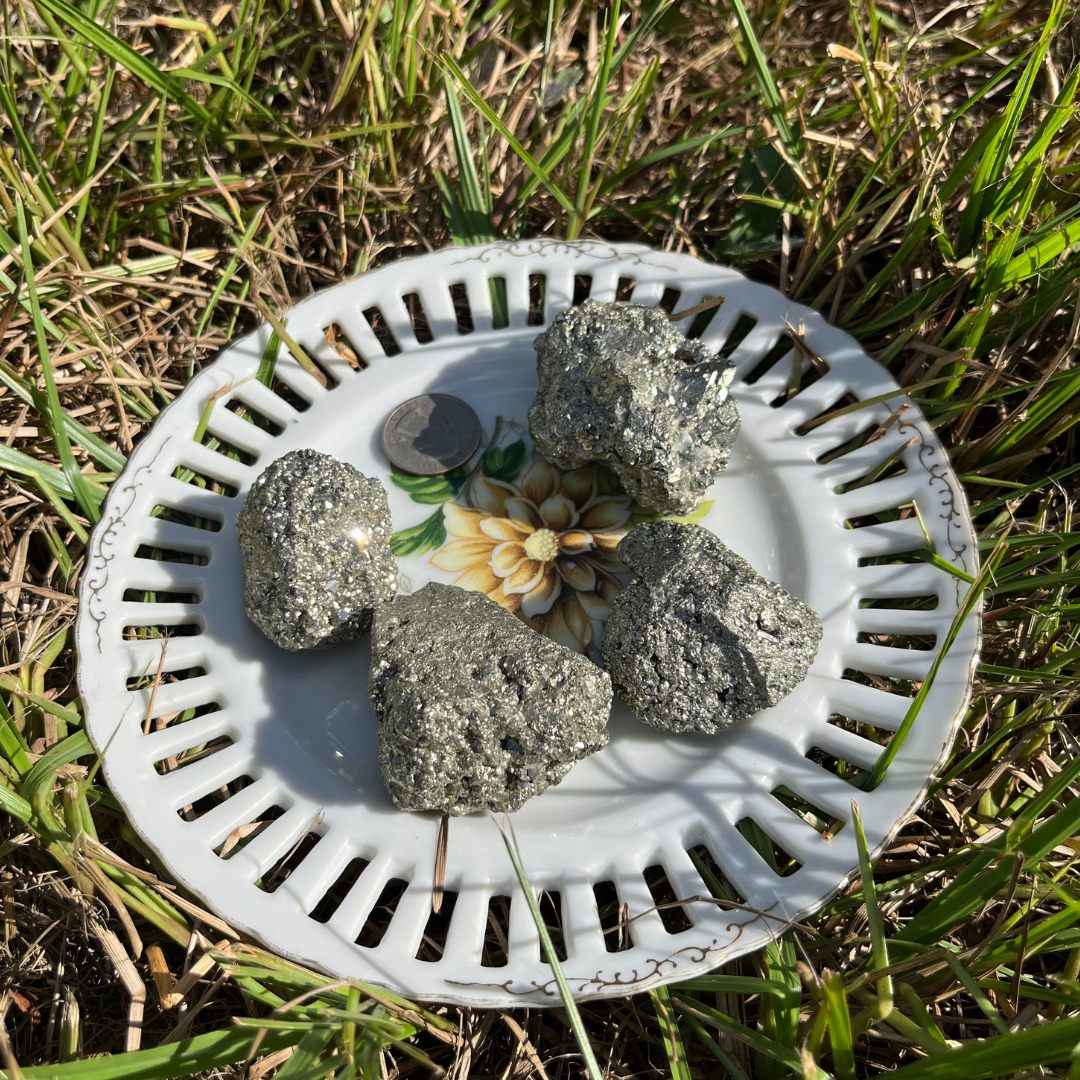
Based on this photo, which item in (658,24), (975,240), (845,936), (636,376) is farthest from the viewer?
(658,24)

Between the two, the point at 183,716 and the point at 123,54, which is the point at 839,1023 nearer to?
the point at 183,716

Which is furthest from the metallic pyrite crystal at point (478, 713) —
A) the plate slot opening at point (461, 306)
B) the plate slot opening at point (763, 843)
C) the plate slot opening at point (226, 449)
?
the plate slot opening at point (461, 306)

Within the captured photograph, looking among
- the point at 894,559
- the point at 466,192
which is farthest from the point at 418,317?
the point at 894,559

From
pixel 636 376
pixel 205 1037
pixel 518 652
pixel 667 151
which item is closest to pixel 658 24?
pixel 667 151

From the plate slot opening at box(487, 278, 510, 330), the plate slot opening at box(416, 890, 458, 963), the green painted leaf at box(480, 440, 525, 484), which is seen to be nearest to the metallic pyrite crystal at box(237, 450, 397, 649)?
the green painted leaf at box(480, 440, 525, 484)

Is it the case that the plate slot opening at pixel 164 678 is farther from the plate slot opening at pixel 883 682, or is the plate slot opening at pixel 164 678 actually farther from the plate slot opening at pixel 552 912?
the plate slot opening at pixel 883 682

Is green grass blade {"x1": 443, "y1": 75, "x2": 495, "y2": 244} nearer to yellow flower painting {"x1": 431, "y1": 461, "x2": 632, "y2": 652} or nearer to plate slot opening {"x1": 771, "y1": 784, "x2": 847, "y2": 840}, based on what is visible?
yellow flower painting {"x1": 431, "y1": 461, "x2": 632, "y2": 652}

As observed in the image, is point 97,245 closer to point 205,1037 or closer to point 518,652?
point 518,652

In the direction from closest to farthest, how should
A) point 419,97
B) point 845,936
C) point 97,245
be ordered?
point 845,936, point 97,245, point 419,97
